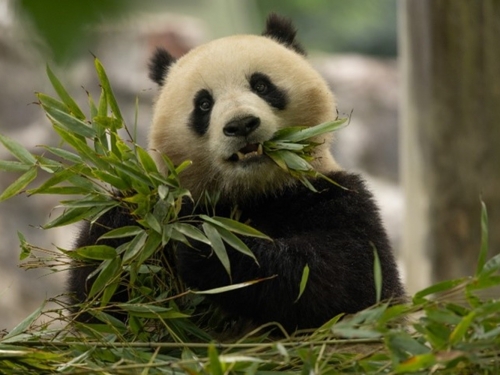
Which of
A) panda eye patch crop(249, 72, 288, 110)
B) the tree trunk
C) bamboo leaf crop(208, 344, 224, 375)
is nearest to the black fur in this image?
panda eye patch crop(249, 72, 288, 110)

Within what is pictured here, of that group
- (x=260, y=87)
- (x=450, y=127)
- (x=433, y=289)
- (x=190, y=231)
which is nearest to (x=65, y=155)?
(x=190, y=231)

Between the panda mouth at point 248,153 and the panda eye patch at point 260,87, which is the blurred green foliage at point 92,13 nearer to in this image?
the panda mouth at point 248,153

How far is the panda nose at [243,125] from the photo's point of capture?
2.40m

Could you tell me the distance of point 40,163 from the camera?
2117 millimetres

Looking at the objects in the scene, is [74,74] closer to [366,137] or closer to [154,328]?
[154,328]

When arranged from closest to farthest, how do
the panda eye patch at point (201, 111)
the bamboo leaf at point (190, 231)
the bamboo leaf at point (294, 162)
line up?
the bamboo leaf at point (190, 231) → the bamboo leaf at point (294, 162) → the panda eye patch at point (201, 111)

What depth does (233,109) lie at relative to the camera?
8.20 ft

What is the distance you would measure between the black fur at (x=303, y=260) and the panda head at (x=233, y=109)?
13 cm

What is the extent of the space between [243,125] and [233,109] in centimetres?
12

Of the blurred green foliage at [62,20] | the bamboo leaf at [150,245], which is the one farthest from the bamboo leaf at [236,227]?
the blurred green foliage at [62,20]

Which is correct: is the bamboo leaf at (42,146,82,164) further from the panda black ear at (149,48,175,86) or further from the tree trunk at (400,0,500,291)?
the tree trunk at (400,0,500,291)

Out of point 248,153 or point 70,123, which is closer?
point 70,123

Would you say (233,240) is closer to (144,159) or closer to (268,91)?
(144,159)

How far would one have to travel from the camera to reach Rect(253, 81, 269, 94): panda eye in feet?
9.07
